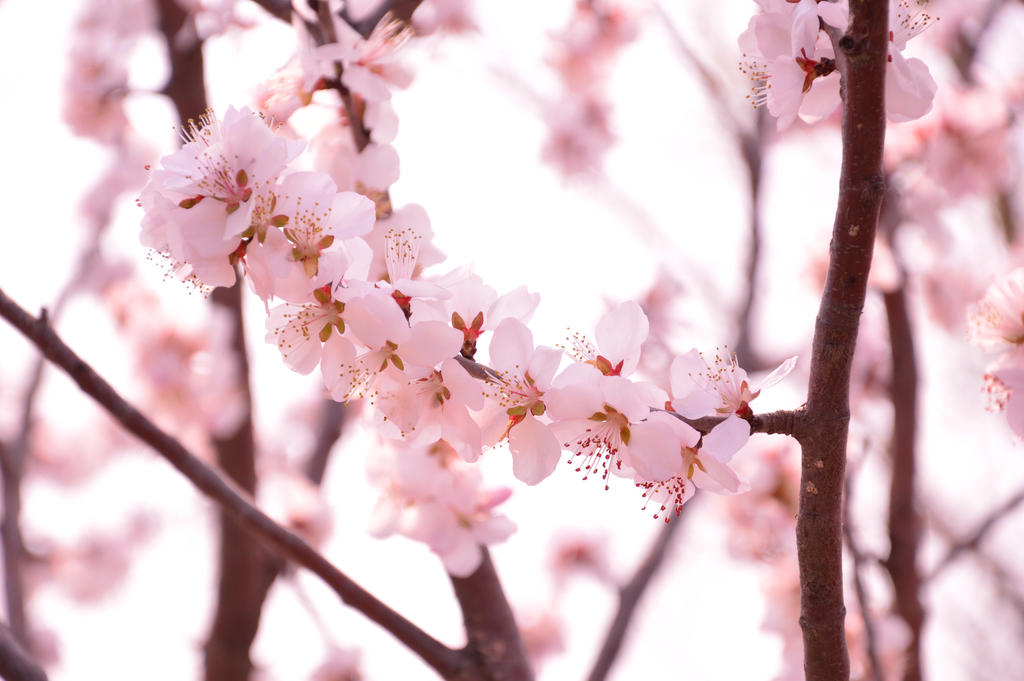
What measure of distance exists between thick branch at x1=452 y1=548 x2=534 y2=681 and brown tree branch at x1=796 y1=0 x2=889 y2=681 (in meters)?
0.54

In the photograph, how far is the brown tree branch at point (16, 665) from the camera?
953 millimetres

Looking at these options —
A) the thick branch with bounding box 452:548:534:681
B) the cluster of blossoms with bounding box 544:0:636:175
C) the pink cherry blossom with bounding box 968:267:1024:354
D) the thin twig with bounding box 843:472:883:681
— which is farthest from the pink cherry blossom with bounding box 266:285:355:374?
the cluster of blossoms with bounding box 544:0:636:175

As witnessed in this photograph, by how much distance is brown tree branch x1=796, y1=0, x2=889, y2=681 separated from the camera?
71 cm

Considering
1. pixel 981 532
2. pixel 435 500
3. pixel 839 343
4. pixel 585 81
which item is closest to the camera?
pixel 839 343

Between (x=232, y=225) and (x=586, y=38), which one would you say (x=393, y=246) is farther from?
(x=586, y=38)

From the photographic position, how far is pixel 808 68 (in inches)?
36.5

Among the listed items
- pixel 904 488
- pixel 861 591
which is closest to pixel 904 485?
pixel 904 488

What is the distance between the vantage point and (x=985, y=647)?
3.16m

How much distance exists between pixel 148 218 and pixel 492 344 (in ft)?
1.19

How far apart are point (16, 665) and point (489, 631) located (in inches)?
24.0

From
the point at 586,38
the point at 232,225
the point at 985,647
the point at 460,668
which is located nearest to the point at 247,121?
the point at 232,225

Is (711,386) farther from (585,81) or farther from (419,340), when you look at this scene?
(585,81)

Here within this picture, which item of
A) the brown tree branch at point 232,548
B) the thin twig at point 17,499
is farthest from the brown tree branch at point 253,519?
→ the thin twig at point 17,499

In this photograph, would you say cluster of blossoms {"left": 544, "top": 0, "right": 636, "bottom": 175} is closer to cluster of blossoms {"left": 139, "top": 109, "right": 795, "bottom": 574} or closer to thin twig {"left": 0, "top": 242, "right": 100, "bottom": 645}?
thin twig {"left": 0, "top": 242, "right": 100, "bottom": 645}
